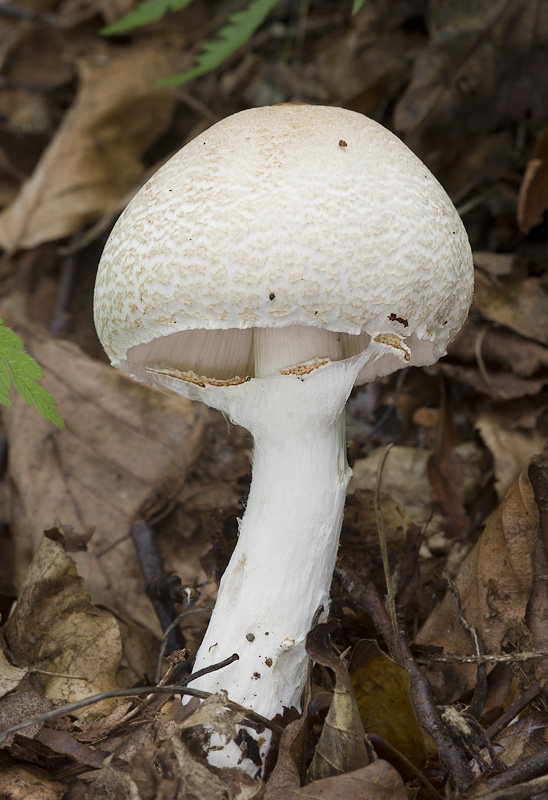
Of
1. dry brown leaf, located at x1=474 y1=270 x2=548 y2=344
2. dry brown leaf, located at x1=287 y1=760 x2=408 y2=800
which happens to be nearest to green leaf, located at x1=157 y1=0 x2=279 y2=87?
dry brown leaf, located at x1=474 y1=270 x2=548 y2=344

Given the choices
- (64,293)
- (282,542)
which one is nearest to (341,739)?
(282,542)

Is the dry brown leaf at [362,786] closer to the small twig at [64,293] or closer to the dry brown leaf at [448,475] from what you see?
the dry brown leaf at [448,475]

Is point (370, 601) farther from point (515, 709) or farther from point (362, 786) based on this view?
point (362, 786)

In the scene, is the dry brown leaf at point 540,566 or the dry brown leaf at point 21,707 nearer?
the dry brown leaf at point 21,707

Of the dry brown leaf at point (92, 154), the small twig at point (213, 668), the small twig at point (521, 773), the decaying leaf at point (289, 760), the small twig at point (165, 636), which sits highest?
the dry brown leaf at point (92, 154)

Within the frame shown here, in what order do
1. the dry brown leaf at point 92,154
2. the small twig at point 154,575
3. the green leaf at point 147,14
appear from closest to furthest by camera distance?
the small twig at point 154,575, the green leaf at point 147,14, the dry brown leaf at point 92,154

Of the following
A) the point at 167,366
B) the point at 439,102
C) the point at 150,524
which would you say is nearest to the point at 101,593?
the point at 150,524

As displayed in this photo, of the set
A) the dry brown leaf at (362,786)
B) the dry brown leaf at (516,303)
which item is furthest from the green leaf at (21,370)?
the dry brown leaf at (516,303)

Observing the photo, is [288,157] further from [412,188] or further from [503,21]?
[503,21]
